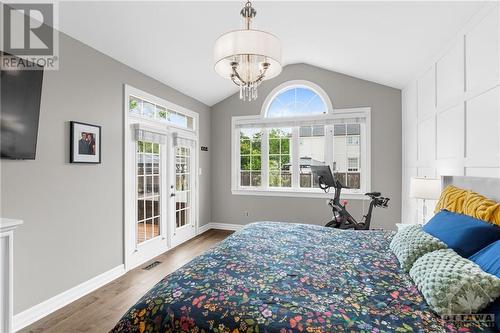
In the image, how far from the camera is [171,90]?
4.37 m

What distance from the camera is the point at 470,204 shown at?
198 centimetres

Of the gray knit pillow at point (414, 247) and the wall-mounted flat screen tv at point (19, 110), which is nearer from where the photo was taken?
the gray knit pillow at point (414, 247)

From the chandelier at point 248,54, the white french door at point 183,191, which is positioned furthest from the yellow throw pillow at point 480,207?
the white french door at point 183,191

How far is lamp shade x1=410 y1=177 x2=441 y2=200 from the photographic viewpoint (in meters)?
2.76

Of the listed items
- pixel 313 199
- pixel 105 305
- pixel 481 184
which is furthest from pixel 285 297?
pixel 313 199

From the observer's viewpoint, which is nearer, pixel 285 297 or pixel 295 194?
pixel 285 297

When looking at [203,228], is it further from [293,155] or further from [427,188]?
[427,188]

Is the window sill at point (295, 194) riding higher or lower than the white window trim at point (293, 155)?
lower

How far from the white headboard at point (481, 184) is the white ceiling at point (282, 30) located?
1.40 m

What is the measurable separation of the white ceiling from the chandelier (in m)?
1.04

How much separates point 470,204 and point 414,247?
74 cm

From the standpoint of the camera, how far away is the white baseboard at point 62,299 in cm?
224

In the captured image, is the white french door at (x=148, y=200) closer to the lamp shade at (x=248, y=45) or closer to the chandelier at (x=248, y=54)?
the chandelier at (x=248, y=54)

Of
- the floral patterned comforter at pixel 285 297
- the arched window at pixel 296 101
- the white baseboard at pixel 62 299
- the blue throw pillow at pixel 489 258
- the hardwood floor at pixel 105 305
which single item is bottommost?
the hardwood floor at pixel 105 305
